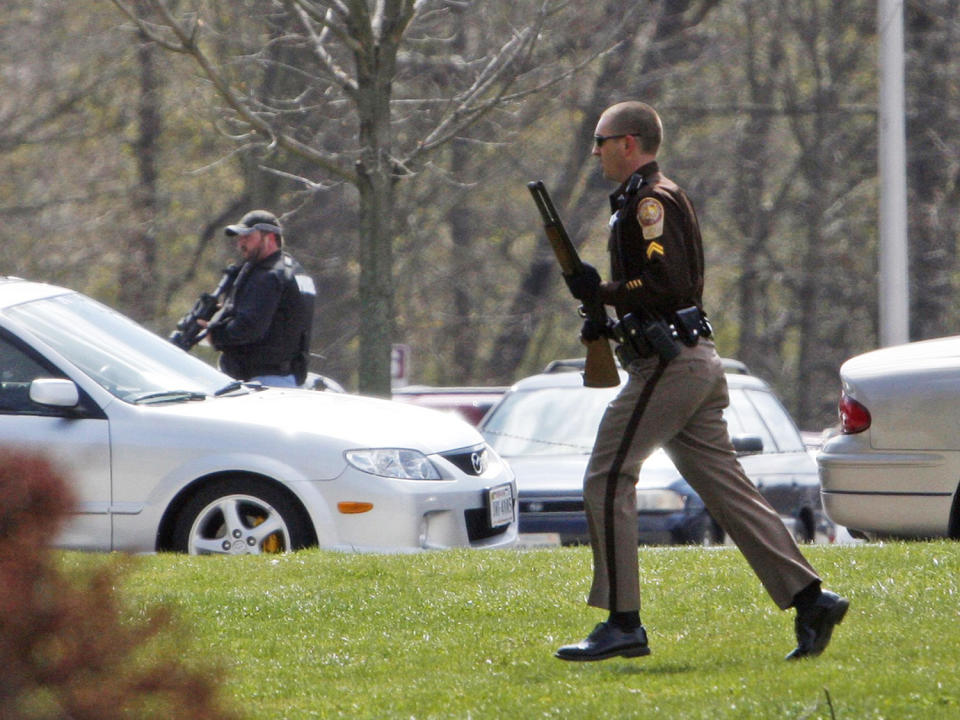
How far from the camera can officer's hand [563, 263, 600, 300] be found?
5203 mm

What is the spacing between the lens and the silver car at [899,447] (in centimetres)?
790

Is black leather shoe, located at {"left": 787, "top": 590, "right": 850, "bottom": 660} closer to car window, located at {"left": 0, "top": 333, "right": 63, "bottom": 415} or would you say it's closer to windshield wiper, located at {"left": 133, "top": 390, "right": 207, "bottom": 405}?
windshield wiper, located at {"left": 133, "top": 390, "right": 207, "bottom": 405}

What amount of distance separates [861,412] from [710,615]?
2.38 metres

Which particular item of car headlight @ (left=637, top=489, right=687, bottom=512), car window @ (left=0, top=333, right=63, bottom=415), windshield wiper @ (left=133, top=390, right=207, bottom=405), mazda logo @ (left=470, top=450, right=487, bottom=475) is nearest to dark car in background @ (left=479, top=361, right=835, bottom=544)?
car headlight @ (left=637, top=489, right=687, bottom=512)

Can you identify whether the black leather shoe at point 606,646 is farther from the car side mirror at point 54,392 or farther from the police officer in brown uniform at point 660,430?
the car side mirror at point 54,392

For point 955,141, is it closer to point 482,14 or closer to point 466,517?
point 482,14

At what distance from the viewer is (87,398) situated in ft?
26.3

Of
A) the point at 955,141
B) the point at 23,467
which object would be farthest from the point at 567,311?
the point at 23,467

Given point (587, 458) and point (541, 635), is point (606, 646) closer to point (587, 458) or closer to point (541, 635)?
point (541, 635)

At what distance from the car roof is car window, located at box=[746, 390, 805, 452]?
210 inches

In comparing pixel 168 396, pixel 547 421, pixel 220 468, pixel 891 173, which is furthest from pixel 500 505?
pixel 891 173

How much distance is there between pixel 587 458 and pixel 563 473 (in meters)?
0.37

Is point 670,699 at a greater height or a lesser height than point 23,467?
lesser

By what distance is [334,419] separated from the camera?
327 inches
